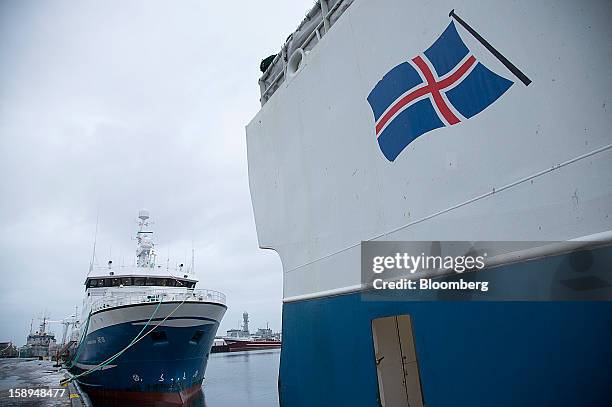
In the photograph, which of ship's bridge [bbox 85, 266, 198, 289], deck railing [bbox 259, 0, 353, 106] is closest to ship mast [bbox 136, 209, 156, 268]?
ship's bridge [bbox 85, 266, 198, 289]

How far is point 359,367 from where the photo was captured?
3131mm

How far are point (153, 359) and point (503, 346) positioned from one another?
41.4ft

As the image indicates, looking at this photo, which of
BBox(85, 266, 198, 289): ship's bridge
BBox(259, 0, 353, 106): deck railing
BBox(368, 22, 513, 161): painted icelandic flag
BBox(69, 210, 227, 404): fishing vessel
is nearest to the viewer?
BBox(368, 22, 513, 161): painted icelandic flag

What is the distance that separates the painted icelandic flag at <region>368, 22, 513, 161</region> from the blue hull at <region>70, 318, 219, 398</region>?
445 inches

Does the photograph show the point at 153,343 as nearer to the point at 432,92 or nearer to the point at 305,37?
the point at 305,37

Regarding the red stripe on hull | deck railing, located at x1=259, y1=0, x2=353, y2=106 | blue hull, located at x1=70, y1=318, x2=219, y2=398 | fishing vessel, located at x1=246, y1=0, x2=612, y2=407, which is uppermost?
deck railing, located at x1=259, y1=0, x2=353, y2=106

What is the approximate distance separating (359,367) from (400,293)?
81 cm

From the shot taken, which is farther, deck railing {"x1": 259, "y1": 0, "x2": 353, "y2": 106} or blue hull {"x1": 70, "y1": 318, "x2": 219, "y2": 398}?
blue hull {"x1": 70, "y1": 318, "x2": 219, "y2": 398}

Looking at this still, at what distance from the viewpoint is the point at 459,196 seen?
2.48 m

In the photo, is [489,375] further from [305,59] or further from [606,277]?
[305,59]

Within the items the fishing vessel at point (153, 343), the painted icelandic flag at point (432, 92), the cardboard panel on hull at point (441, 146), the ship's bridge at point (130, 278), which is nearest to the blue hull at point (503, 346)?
the cardboard panel on hull at point (441, 146)

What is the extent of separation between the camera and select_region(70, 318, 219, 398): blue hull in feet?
40.7

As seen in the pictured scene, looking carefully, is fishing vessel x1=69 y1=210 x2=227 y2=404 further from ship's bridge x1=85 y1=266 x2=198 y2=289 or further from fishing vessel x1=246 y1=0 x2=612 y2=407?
fishing vessel x1=246 y1=0 x2=612 y2=407

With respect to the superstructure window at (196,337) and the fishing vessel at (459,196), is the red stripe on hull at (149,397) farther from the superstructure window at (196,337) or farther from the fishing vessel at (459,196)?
the fishing vessel at (459,196)
